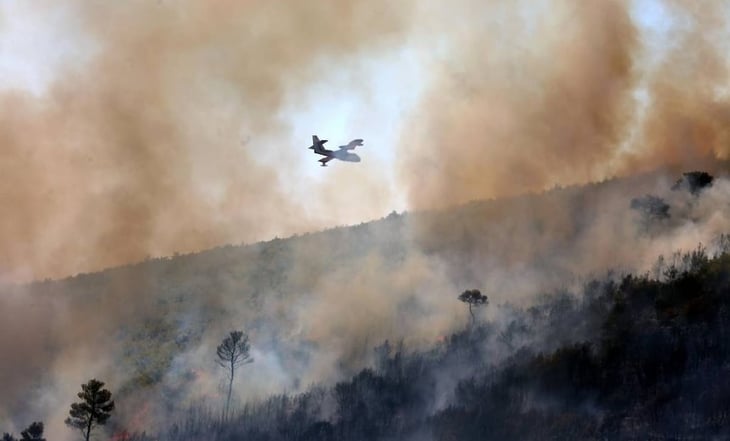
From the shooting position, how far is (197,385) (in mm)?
134750

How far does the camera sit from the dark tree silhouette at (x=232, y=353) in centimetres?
12812

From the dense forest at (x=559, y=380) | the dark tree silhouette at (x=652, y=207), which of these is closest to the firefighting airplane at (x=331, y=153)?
the dense forest at (x=559, y=380)

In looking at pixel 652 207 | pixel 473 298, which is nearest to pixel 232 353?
pixel 473 298

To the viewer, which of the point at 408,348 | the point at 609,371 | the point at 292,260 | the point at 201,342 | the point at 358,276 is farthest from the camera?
the point at 292,260

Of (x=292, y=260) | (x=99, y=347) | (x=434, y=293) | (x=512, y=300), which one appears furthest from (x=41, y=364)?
(x=512, y=300)

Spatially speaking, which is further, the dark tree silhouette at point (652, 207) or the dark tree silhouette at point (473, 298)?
the dark tree silhouette at point (652, 207)

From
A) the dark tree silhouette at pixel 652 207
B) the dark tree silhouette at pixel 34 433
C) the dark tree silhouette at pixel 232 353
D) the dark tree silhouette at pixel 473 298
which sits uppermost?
the dark tree silhouette at pixel 652 207

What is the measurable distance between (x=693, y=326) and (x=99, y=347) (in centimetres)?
8659

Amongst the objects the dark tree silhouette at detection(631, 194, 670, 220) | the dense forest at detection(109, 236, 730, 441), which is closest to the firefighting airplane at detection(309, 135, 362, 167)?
the dense forest at detection(109, 236, 730, 441)

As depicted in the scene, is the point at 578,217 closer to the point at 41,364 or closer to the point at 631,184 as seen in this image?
the point at 631,184

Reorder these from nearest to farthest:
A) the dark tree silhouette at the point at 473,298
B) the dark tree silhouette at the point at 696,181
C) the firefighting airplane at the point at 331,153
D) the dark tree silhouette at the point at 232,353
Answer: the firefighting airplane at the point at 331,153 < the dark tree silhouette at the point at 232,353 < the dark tree silhouette at the point at 473,298 < the dark tree silhouette at the point at 696,181

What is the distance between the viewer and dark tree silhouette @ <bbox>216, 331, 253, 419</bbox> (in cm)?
12812

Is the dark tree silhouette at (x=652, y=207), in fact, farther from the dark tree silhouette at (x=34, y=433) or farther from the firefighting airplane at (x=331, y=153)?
the dark tree silhouette at (x=34, y=433)

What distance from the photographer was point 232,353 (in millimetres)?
126375
